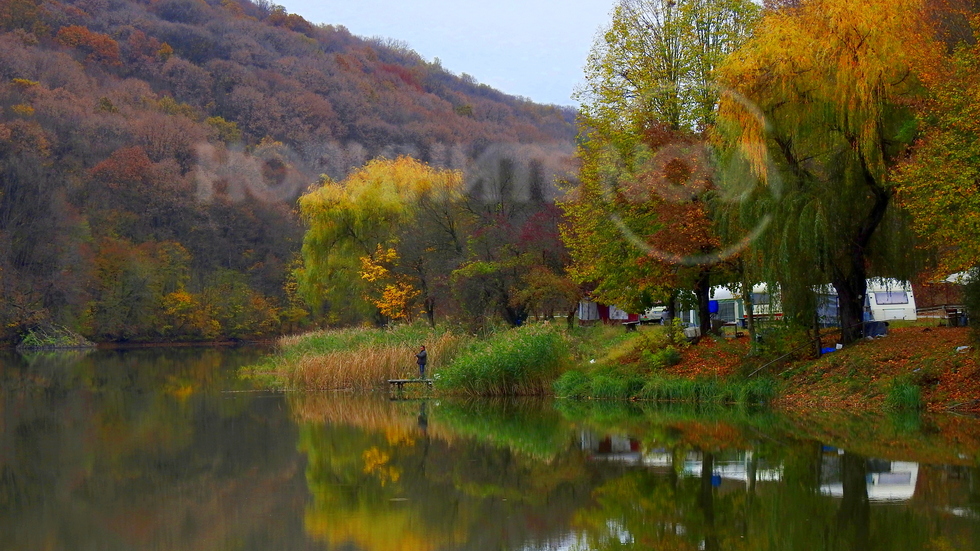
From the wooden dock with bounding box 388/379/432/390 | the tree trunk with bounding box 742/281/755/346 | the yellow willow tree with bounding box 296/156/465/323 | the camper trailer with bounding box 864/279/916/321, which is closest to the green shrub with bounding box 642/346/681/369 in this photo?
the tree trunk with bounding box 742/281/755/346

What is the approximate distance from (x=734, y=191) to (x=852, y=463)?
411 inches

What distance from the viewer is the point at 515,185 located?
43.4 m

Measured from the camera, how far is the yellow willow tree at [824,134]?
21547 mm

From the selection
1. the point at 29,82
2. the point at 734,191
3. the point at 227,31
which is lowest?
the point at 734,191

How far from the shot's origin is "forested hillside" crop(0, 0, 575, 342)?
230 feet

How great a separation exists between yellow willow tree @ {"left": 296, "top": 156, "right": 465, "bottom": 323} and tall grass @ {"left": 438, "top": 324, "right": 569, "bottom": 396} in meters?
16.1

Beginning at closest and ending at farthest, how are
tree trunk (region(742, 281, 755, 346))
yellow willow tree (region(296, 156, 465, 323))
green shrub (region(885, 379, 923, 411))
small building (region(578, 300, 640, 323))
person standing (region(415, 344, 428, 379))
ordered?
1. green shrub (region(885, 379, 923, 411))
2. tree trunk (region(742, 281, 755, 346))
3. person standing (region(415, 344, 428, 379))
4. yellow willow tree (region(296, 156, 465, 323))
5. small building (region(578, 300, 640, 323))

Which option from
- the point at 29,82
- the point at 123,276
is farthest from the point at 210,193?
the point at 29,82

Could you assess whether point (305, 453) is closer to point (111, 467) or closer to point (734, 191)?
point (111, 467)

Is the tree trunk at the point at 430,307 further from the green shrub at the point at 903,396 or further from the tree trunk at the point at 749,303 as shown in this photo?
the green shrub at the point at 903,396

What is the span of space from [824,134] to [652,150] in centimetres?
524

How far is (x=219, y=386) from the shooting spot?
35.2 m

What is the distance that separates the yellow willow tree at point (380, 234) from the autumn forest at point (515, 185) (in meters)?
0.13

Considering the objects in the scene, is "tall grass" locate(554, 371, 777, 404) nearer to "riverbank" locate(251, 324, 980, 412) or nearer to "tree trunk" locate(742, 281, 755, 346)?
"riverbank" locate(251, 324, 980, 412)
